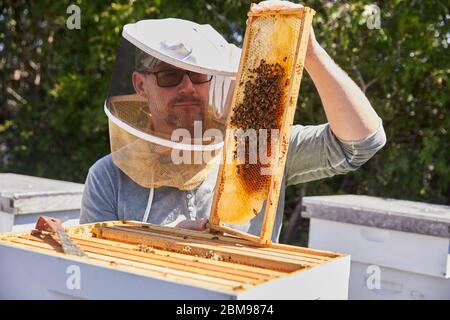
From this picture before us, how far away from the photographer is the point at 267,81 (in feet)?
4.92

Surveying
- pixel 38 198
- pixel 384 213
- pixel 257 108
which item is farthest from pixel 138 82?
pixel 384 213

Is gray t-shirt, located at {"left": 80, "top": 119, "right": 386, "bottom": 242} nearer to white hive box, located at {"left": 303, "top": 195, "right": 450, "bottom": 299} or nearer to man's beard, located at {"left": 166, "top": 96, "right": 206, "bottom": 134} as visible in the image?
man's beard, located at {"left": 166, "top": 96, "right": 206, "bottom": 134}

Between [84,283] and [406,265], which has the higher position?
[84,283]

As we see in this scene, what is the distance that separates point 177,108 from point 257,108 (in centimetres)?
43

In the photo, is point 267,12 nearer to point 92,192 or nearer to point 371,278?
point 92,192

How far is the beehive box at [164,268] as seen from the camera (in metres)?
0.96

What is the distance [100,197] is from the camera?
6.21 ft

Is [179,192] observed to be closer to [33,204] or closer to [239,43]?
[33,204]

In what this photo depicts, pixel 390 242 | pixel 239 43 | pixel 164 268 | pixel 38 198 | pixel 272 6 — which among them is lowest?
pixel 390 242

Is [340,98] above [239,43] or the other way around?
the other way around

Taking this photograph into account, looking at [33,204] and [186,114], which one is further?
[33,204]

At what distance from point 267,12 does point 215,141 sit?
53 centimetres

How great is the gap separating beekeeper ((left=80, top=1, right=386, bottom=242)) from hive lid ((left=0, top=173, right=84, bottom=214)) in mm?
1334
